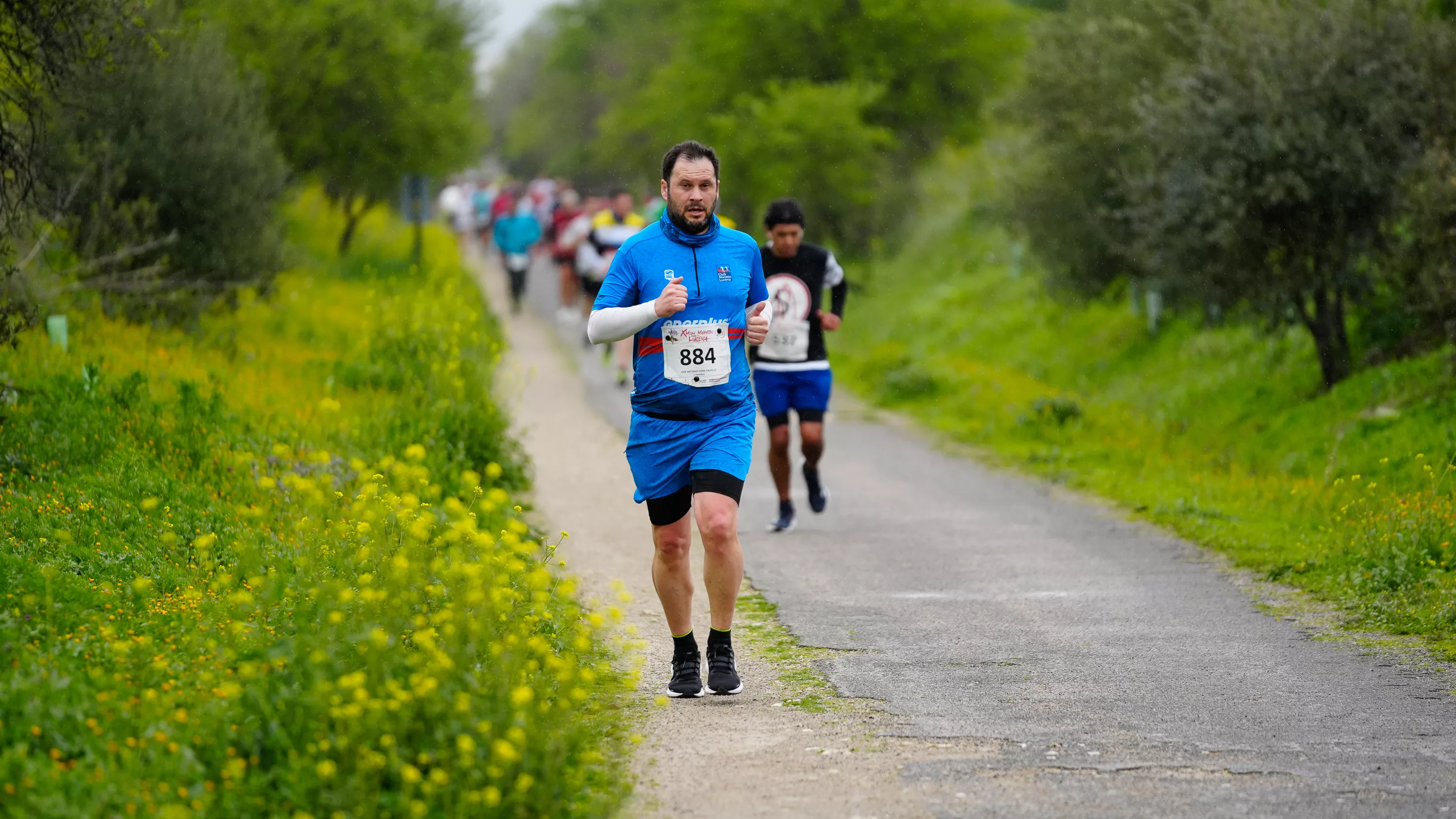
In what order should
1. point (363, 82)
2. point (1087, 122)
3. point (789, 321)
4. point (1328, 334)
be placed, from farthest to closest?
point (363, 82) < point (1087, 122) < point (1328, 334) < point (789, 321)

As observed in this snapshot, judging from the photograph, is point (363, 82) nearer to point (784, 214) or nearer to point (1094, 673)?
point (784, 214)

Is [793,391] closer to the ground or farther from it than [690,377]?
closer to the ground

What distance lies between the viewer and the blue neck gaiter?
20.5ft

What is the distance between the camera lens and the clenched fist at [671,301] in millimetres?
5898

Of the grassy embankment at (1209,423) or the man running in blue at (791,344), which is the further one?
the man running in blue at (791,344)

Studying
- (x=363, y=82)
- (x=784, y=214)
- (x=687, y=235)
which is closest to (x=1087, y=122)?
(x=363, y=82)

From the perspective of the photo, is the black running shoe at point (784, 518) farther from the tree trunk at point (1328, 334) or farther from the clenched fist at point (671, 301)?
the tree trunk at point (1328, 334)

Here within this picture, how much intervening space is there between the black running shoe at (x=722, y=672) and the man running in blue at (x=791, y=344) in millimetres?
4070

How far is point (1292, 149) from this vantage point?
47.1 ft

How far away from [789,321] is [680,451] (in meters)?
4.30

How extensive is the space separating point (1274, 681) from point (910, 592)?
2434mm

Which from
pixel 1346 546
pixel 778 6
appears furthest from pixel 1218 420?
pixel 778 6

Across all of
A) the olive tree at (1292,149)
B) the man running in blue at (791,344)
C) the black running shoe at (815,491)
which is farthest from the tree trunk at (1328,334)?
the man running in blue at (791,344)

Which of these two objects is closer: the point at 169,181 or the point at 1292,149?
the point at 1292,149
